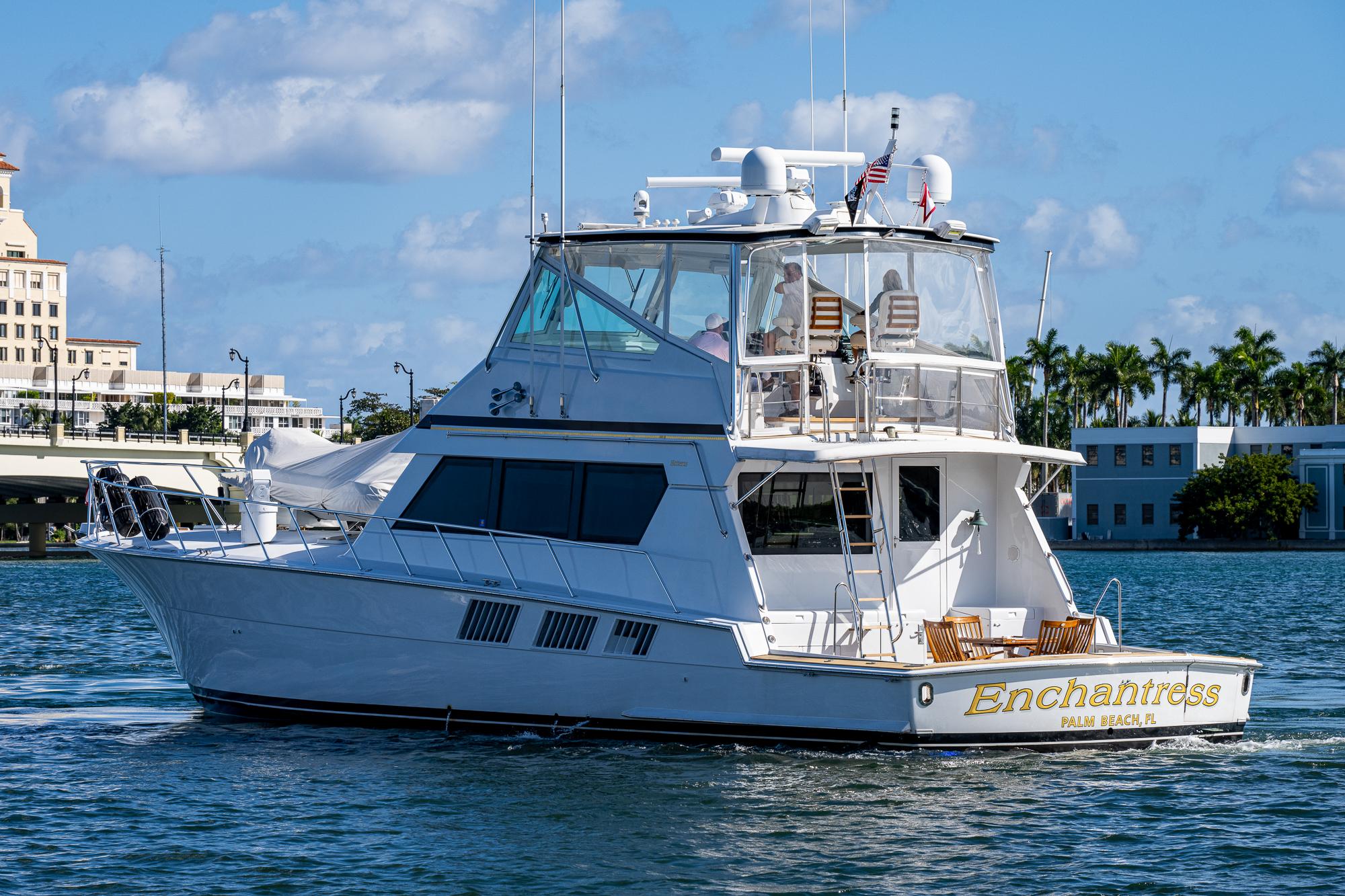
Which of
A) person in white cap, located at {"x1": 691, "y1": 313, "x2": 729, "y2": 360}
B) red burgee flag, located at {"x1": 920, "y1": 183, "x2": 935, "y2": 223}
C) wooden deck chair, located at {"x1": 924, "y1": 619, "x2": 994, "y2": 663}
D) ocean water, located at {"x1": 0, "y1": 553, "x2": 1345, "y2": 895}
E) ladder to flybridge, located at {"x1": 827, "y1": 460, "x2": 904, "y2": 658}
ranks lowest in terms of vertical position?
ocean water, located at {"x1": 0, "y1": 553, "x2": 1345, "y2": 895}

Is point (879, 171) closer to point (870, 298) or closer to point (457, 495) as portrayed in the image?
point (870, 298)

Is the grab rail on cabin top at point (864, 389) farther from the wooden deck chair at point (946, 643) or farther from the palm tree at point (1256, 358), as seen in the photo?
the palm tree at point (1256, 358)

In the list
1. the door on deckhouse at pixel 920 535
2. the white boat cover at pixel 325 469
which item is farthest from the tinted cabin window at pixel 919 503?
the white boat cover at pixel 325 469

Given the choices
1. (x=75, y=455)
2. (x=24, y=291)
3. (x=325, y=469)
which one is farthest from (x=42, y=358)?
(x=325, y=469)

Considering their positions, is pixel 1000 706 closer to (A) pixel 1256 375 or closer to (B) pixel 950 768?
(B) pixel 950 768

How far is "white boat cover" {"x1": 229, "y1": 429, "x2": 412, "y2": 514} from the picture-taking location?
16375 mm

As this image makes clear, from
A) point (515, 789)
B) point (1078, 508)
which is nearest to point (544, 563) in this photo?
point (515, 789)

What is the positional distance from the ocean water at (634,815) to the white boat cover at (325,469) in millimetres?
2384

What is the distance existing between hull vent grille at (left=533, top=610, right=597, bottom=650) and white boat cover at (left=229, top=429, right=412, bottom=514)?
113 inches

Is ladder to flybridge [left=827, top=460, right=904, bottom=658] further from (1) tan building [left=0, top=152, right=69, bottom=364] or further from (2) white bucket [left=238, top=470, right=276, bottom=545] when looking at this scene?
(1) tan building [left=0, top=152, right=69, bottom=364]

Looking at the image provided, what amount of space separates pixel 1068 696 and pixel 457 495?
19.7 feet

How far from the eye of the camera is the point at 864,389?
14578 mm

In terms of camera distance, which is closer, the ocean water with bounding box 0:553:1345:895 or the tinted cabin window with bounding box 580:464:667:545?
the ocean water with bounding box 0:553:1345:895

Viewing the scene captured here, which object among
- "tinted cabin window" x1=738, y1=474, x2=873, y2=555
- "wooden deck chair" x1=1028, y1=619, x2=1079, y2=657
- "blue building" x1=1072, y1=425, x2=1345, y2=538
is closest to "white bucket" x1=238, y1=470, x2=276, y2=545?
"tinted cabin window" x1=738, y1=474, x2=873, y2=555
